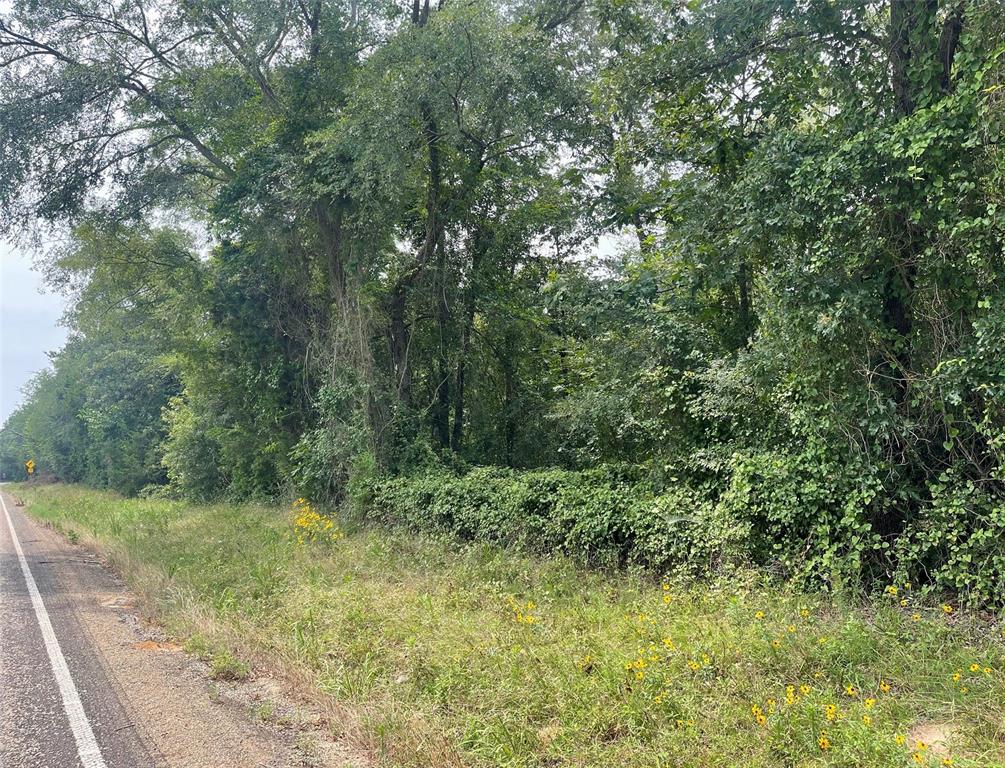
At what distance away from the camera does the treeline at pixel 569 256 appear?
264 inches

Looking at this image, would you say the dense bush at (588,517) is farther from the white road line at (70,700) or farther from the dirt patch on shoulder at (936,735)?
the white road line at (70,700)

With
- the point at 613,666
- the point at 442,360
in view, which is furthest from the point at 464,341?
the point at 613,666

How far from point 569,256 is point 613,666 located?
13973mm

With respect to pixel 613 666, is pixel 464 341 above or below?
above

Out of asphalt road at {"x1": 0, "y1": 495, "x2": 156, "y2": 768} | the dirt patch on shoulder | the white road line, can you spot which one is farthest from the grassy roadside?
the white road line

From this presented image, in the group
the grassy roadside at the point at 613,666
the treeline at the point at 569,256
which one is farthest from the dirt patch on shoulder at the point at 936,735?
the treeline at the point at 569,256

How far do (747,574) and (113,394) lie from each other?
1413 inches

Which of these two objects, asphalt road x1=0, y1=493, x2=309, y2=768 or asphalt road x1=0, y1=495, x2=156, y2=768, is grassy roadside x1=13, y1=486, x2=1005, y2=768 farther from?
asphalt road x1=0, y1=495, x2=156, y2=768

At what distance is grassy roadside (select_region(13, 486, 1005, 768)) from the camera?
4.22 m

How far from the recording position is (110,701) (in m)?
5.66

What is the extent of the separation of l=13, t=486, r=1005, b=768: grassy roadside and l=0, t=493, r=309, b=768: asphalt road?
1.72 ft

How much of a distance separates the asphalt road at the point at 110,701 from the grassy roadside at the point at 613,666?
52cm

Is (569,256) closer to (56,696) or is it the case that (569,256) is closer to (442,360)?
(442,360)

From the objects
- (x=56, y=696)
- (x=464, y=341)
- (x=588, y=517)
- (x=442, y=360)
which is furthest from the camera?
(x=442, y=360)
